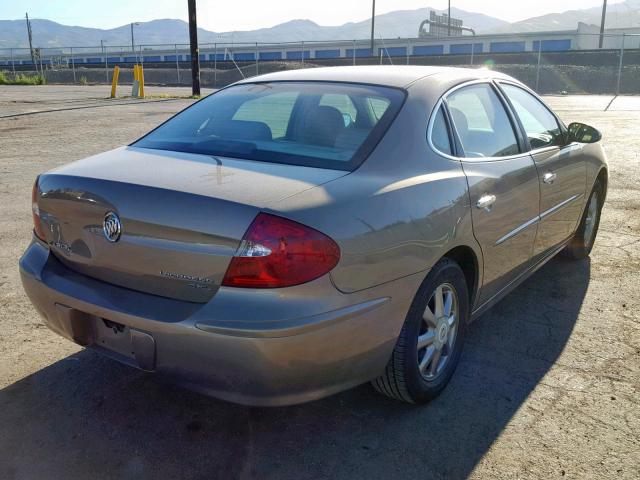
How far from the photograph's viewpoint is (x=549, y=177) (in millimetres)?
3951

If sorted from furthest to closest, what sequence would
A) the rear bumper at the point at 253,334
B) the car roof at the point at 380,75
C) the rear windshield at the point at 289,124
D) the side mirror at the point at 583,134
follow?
1. the side mirror at the point at 583,134
2. the car roof at the point at 380,75
3. the rear windshield at the point at 289,124
4. the rear bumper at the point at 253,334

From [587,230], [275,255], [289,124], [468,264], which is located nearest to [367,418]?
[468,264]

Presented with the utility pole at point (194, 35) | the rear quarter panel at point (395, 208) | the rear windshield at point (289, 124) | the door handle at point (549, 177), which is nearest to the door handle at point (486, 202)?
the rear quarter panel at point (395, 208)

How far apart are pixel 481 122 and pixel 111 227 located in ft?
7.01

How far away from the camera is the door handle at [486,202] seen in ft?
10.3

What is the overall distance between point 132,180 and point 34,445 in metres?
1.19

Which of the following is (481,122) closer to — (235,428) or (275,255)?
(275,255)

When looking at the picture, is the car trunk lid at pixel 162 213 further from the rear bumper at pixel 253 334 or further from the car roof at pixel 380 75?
the car roof at pixel 380 75

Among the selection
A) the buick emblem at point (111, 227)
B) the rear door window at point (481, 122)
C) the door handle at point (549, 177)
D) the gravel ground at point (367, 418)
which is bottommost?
the gravel ground at point (367, 418)

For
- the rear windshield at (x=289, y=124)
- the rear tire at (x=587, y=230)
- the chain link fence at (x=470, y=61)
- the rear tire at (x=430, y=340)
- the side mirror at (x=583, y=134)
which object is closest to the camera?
the rear tire at (x=430, y=340)

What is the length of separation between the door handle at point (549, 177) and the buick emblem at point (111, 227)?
254 cm

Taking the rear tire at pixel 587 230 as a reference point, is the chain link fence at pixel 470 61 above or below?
above

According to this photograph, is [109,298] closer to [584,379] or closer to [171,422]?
[171,422]

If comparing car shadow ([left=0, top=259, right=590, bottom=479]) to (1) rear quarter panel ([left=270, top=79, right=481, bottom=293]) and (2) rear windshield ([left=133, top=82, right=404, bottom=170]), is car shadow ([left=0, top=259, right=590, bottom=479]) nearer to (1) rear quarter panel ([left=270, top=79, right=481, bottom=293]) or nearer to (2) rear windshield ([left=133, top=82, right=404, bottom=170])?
(1) rear quarter panel ([left=270, top=79, right=481, bottom=293])
